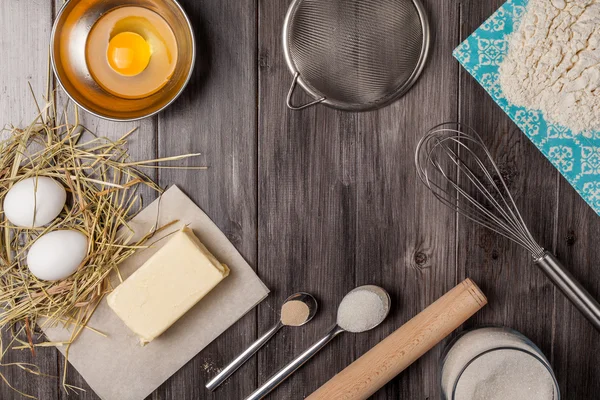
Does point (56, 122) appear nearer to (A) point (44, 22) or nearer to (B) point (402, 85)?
(A) point (44, 22)

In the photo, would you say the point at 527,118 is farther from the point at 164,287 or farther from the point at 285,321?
the point at 164,287

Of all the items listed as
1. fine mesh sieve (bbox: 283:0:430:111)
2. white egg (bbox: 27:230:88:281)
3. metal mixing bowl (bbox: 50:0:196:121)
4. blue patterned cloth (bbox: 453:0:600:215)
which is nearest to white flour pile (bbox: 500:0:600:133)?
blue patterned cloth (bbox: 453:0:600:215)

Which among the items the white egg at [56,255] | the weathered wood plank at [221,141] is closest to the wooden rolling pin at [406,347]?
the weathered wood plank at [221,141]

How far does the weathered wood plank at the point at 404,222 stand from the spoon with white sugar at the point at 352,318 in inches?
1.2

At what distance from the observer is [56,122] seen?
67cm

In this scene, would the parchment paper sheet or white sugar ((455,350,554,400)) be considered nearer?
white sugar ((455,350,554,400))

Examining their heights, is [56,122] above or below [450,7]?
below

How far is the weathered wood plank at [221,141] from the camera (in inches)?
26.0

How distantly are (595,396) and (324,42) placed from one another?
65cm

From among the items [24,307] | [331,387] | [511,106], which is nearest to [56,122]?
[24,307]

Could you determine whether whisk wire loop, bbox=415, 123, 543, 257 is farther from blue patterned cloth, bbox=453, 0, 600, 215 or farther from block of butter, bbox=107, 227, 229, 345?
block of butter, bbox=107, 227, 229, 345

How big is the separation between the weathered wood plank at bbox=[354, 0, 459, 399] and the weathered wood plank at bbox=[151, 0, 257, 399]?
6.1 inches

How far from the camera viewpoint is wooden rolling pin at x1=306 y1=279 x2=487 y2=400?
2.00ft

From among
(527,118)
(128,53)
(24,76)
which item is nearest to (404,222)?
(527,118)
